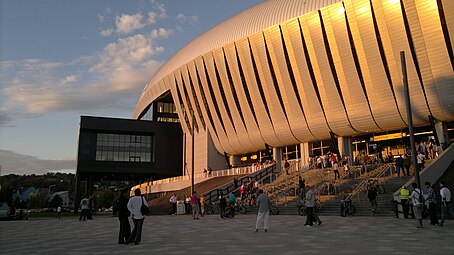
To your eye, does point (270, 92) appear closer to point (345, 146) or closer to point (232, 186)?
point (345, 146)

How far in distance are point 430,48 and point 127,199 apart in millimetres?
29204

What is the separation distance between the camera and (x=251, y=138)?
4569cm

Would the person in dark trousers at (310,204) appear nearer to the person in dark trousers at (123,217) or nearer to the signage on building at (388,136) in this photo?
the person in dark trousers at (123,217)

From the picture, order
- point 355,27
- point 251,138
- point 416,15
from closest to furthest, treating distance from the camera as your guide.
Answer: point 416,15 → point 355,27 → point 251,138

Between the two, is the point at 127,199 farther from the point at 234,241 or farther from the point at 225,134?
the point at 225,134

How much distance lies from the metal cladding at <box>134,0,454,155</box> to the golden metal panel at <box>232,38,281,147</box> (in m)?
0.12

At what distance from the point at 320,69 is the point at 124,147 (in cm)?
3601

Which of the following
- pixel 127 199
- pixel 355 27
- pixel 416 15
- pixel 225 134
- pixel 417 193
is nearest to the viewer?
pixel 127 199

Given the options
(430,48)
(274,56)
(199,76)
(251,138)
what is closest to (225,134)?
(251,138)

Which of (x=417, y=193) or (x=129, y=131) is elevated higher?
(x=129, y=131)

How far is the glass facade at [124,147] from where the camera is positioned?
195ft

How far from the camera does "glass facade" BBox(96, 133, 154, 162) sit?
195ft

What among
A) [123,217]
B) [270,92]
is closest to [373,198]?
[123,217]

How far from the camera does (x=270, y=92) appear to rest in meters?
41.1
